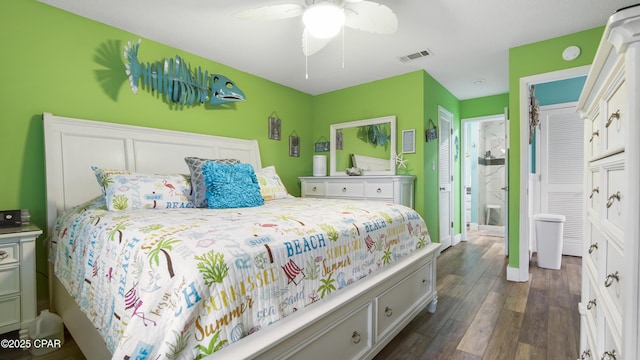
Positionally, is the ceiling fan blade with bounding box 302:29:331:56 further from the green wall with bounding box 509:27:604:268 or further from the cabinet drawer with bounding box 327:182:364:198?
the green wall with bounding box 509:27:604:268

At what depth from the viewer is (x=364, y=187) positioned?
3.61 m

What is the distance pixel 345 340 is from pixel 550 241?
321 centimetres

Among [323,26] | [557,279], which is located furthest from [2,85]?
[557,279]

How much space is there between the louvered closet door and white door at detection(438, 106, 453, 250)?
1136mm

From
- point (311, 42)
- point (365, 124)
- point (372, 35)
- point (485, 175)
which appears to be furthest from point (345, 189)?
point (485, 175)

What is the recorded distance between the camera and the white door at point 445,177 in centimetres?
411

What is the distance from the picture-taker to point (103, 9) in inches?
89.3

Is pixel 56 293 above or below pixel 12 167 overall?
below

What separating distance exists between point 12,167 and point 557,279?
4.86 m

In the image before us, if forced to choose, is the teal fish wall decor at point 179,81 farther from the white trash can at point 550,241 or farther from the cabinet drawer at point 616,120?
the white trash can at point 550,241

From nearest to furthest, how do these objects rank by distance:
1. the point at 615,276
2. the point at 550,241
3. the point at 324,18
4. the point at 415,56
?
the point at 615,276
the point at 324,18
the point at 415,56
the point at 550,241

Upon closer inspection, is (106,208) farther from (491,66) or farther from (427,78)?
(491,66)

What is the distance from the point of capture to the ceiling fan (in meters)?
1.79

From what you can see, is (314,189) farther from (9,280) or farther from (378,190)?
(9,280)
